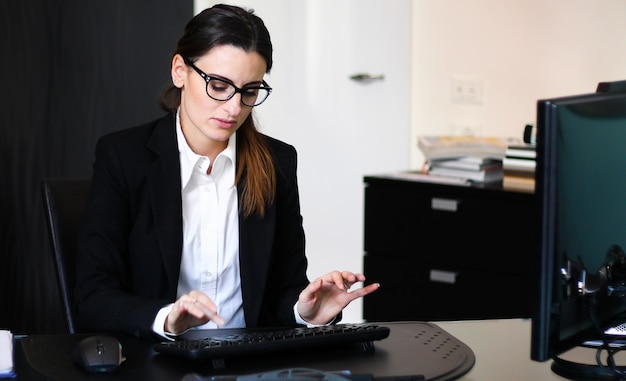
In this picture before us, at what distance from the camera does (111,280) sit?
191 centimetres

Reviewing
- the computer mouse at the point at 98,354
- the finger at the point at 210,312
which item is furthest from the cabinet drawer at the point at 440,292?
the computer mouse at the point at 98,354

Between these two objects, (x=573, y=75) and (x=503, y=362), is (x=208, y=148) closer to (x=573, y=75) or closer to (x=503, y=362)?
(x=503, y=362)

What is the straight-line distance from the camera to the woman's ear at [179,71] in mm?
2000

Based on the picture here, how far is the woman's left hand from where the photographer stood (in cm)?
175

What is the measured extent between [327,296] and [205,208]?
1.15 feet

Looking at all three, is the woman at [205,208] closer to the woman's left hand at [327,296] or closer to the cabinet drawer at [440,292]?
the woman's left hand at [327,296]

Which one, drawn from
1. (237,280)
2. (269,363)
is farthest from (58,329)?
(269,363)

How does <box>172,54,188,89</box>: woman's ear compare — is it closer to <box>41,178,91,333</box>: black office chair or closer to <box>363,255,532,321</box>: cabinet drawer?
<box>41,178,91,333</box>: black office chair

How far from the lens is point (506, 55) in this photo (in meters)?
4.04

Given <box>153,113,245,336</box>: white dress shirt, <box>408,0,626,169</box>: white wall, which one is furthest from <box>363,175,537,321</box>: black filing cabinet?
<box>153,113,245,336</box>: white dress shirt

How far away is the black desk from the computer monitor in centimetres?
19

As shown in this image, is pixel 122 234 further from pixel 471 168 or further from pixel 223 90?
pixel 471 168

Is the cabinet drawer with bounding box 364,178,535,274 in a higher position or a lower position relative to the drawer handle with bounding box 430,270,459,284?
higher

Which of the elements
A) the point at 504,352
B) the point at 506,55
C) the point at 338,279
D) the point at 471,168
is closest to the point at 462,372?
the point at 504,352
